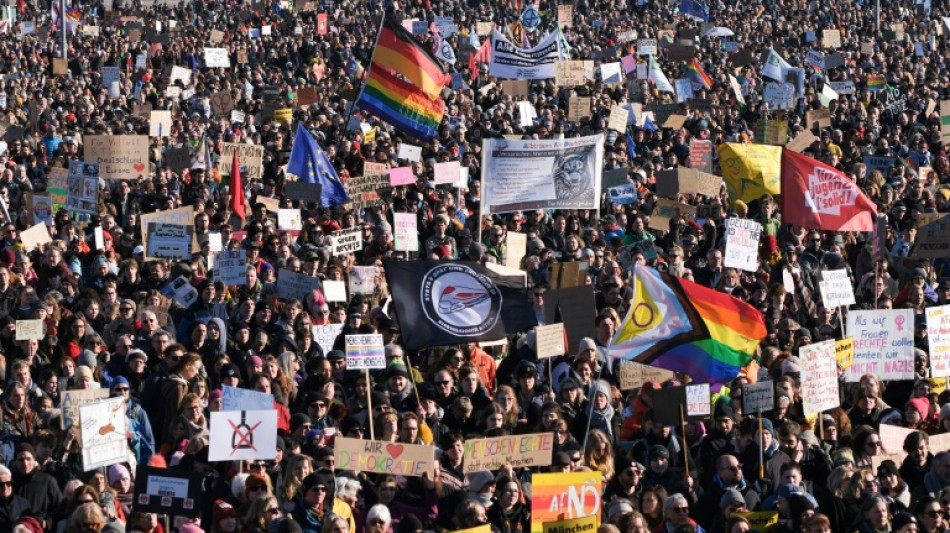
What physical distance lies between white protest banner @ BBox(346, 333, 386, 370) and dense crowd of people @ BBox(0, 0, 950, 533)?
0.53 feet

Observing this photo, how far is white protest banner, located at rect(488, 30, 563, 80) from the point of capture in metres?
24.9

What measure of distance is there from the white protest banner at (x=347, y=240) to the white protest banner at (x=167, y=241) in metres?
1.25

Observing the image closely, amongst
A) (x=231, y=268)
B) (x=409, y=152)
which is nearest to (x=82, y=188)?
(x=231, y=268)

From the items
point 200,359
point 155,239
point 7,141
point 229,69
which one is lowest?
point 200,359

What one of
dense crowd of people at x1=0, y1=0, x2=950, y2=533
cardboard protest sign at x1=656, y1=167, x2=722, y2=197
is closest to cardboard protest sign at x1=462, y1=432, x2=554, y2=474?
dense crowd of people at x1=0, y1=0, x2=950, y2=533

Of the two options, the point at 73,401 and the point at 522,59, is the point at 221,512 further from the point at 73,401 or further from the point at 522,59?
the point at 522,59

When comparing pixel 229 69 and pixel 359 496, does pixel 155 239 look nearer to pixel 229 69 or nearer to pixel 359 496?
pixel 359 496

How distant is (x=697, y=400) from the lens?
11.3 meters

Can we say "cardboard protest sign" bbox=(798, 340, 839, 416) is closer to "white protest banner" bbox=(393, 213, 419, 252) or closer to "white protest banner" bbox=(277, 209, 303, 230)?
"white protest banner" bbox=(393, 213, 419, 252)

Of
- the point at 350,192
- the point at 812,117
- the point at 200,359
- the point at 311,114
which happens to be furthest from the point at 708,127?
the point at 200,359

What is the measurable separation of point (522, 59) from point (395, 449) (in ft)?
50.7

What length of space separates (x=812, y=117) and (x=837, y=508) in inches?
574

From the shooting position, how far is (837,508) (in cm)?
1035

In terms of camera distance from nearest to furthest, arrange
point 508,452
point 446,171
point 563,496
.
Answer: point 563,496 < point 508,452 < point 446,171
